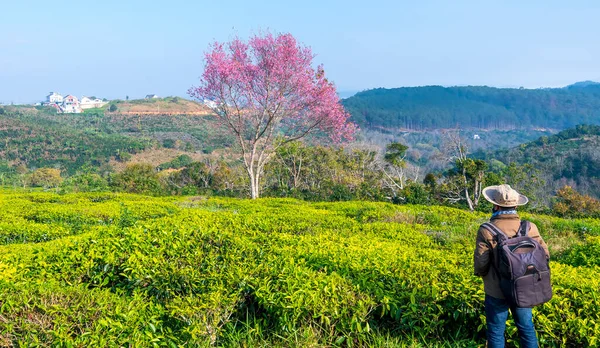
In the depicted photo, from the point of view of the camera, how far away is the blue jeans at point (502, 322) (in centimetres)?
276

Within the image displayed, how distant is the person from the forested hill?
108 metres

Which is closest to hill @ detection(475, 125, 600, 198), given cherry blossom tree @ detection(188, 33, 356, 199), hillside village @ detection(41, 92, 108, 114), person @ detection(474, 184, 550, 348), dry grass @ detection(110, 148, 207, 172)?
cherry blossom tree @ detection(188, 33, 356, 199)

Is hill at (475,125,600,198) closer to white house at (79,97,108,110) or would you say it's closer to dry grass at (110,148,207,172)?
dry grass at (110,148,207,172)

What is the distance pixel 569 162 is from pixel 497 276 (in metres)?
38.9

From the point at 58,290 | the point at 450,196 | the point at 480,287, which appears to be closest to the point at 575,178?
the point at 450,196

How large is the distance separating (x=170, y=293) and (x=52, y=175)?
28306 mm

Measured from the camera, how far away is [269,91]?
13.2m

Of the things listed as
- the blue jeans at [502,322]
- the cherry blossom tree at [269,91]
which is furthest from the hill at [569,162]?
the blue jeans at [502,322]

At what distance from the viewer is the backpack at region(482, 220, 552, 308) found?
2602mm

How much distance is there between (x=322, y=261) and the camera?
13.1 ft

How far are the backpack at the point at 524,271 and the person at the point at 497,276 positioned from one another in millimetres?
125

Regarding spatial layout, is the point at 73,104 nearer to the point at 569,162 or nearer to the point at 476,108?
the point at 569,162

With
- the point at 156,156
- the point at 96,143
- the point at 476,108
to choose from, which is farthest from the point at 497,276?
the point at 476,108

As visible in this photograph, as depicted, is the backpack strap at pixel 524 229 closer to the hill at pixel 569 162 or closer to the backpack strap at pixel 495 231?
the backpack strap at pixel 495 231
